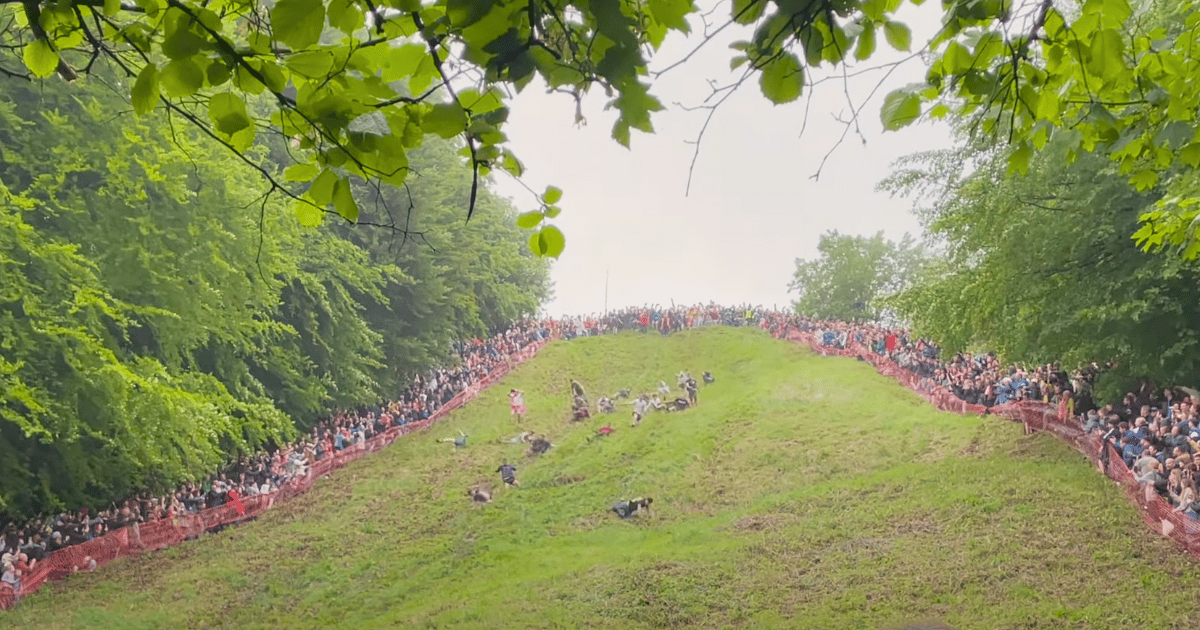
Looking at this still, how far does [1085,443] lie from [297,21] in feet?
51.3

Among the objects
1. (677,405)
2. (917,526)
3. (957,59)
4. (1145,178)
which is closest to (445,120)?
(957,59)

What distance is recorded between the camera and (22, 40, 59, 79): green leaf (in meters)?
2.18

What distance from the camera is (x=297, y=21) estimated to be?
1648 millimetres

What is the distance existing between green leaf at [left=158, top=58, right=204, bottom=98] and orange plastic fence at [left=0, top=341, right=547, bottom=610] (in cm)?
1404

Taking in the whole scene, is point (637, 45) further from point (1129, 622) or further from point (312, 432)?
point (312, 432)

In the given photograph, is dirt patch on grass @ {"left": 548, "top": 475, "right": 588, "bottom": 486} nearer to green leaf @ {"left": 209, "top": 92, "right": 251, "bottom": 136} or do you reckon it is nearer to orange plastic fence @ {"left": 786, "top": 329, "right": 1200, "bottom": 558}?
orange plastic fence @ {"left": 786, "top": 329, "right": 1200, "bottom": 558}

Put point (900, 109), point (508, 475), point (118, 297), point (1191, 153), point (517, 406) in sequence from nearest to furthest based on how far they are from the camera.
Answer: point (900, 109) < point (1191, 153) < point (118, 297) < point (508, 475) < point (517, 406)

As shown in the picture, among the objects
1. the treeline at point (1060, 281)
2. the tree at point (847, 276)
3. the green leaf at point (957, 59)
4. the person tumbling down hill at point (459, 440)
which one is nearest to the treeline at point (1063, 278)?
the treeline at point (1060, 281)

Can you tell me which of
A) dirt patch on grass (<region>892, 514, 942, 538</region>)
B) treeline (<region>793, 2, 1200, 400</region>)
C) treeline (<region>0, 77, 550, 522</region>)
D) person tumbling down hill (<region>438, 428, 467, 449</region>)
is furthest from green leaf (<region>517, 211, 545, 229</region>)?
person tumbling down hill (<region>438, 428, 467, 449</region>)

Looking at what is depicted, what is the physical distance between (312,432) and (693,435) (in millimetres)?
10737

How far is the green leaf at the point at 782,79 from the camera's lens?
2.07 meters

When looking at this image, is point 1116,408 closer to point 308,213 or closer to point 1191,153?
point 1191,153

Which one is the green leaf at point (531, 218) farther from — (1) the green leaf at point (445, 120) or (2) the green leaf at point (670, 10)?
(2) the green leaf at point (670, 10)

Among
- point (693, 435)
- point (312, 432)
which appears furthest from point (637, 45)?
point (312, 432)
